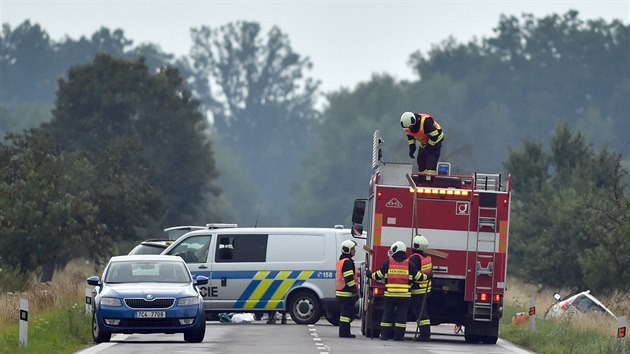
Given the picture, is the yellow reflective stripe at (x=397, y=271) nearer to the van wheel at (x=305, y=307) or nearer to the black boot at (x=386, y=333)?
the black boot at (x=386, y=333)

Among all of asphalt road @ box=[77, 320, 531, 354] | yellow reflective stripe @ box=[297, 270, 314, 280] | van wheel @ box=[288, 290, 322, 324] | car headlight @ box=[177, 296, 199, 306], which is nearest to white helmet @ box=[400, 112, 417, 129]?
asphalt road @ box=[77, 320, 531, 354]

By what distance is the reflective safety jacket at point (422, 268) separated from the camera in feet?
93.6

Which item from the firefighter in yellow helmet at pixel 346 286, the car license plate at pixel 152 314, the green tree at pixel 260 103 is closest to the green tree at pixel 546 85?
the green tree at pixel 260 103

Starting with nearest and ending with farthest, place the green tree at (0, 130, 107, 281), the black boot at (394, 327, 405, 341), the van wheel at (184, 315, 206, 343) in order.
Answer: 1. the van wheel at (184, 315, 206, 343)
2. the black boot at (394, 327, 405, 341)
3. the green tree at (0, 130, 107, 281)

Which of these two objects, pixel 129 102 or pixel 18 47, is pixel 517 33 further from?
pixel 129 102

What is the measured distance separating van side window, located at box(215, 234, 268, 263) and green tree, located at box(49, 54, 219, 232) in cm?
3903

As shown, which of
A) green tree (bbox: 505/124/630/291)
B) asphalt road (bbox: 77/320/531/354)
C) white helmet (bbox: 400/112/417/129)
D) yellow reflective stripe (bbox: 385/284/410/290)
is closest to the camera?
asphalt road (bbox: 77/320/531/354)

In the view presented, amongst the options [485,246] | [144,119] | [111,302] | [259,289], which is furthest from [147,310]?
[144,119]

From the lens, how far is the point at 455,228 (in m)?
29.1

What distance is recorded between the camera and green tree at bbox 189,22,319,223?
583ft

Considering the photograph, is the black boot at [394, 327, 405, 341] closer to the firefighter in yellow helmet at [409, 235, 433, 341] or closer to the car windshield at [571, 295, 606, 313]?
the firefighter in yellow helmet at [409, 235, 433, 341]

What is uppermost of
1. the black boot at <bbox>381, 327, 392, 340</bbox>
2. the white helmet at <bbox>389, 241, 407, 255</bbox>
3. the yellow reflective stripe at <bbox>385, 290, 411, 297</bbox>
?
the white helmet at <bbox>389, 241, 407, 255</bbox>

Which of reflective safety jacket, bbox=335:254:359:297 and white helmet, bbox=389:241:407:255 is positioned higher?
white helmet, bbox=389:241:407:255

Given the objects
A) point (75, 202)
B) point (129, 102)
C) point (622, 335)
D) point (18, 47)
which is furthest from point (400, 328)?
point (18, 47)
